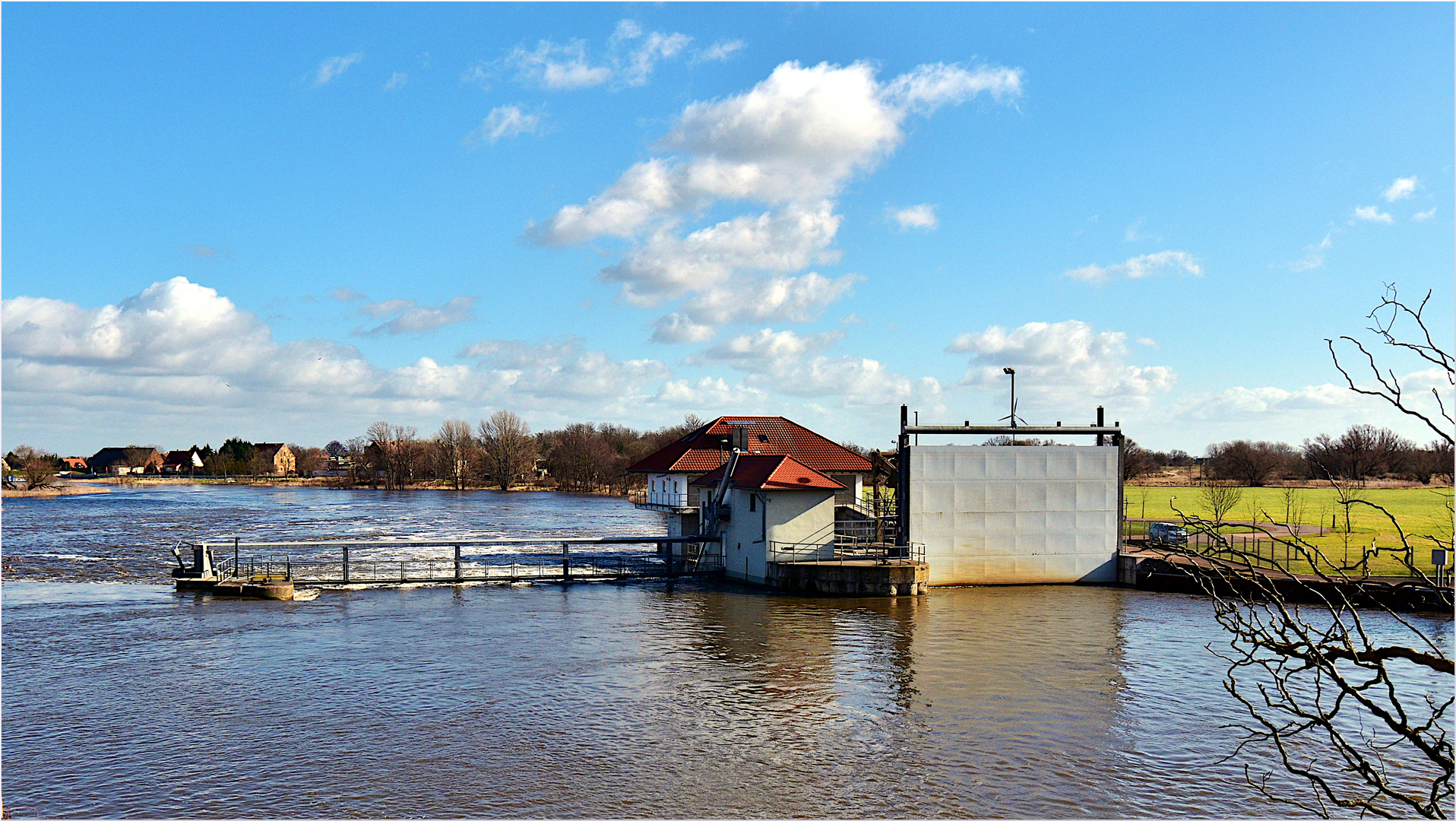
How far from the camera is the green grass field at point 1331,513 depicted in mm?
38469

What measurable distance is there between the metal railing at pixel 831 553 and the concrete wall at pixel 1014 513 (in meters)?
0.59

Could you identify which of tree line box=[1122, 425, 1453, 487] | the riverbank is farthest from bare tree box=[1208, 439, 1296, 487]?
the riverbank

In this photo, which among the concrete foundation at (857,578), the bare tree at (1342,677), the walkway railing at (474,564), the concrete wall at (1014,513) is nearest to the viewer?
the bare tree at (1342,677)

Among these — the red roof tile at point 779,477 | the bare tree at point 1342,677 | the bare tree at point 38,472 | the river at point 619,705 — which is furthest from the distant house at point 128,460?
the bare tree at point 1342,677

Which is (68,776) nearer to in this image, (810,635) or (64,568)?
(810,635)

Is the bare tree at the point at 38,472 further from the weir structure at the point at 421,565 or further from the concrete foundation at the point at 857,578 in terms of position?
the concrete foundation at the point at 857,578

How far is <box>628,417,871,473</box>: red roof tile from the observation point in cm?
4369

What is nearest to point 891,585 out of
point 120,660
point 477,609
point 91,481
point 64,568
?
point 477,609

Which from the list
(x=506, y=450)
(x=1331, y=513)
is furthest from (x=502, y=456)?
(x=1331, y=513)

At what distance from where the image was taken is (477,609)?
30750mm

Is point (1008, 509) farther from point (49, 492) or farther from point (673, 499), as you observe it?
point (49, 492)

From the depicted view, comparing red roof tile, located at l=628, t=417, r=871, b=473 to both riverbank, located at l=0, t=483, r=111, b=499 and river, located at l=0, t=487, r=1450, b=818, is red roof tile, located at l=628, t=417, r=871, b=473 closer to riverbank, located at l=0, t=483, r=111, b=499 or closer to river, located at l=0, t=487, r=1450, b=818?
river, located at l=0, t=487, r=1450, b=818

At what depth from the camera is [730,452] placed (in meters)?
44.9

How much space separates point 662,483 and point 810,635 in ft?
65.3
